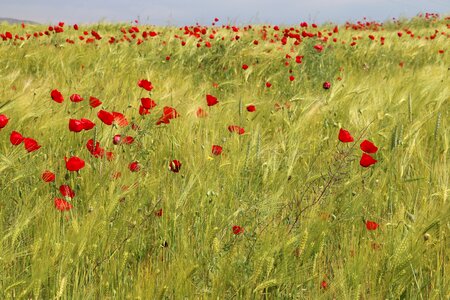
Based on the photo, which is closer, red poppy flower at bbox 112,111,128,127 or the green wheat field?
the green wheat field

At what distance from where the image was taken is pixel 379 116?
2.43 metres

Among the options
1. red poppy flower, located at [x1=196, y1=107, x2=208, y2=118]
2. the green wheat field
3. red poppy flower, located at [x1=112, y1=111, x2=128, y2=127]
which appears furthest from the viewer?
red poppy flower, located at [x1=196, y1=107, x2=208, y2=118]

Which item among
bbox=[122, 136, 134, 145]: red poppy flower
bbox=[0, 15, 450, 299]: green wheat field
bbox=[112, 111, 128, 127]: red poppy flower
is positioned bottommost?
bbox=[0, 15, 450, 299]: green wheat field

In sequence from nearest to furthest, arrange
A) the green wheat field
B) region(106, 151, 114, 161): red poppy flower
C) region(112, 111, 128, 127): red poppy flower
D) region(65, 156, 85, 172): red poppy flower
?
the green wheat field < region(65, 156, 85, 172): red poppy flower < region(106, 151, 114, 161): red poppy flower < region(112, 111, 128, 127): red poppy flower

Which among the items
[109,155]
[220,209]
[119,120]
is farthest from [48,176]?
[220,209]

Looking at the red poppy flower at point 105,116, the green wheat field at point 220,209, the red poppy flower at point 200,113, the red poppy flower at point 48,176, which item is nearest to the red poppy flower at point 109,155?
the green wheat field at point 220,209

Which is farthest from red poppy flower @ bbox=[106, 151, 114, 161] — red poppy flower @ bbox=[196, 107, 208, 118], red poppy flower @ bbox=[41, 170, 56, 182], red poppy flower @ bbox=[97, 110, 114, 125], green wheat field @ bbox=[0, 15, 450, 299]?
red poppy flower @ bbox=[196, 107, 208, 118]

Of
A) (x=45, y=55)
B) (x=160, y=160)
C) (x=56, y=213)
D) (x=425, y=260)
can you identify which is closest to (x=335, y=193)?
(x=425, y=260)

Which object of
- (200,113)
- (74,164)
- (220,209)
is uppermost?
(200,113)

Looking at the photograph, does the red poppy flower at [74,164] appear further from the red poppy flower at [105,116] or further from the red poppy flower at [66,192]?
the red poppy flower at [105,116]

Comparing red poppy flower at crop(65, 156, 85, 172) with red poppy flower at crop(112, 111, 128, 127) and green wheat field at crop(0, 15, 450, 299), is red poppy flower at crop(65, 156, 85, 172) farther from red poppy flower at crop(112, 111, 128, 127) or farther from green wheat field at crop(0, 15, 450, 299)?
red poppy flower at crop(112, 111, 128, 127)

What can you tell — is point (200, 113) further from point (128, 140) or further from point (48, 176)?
point (48, 176)

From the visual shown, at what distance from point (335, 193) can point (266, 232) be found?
0.42 metres

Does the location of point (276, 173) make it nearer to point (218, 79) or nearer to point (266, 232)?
point (266, 232)
